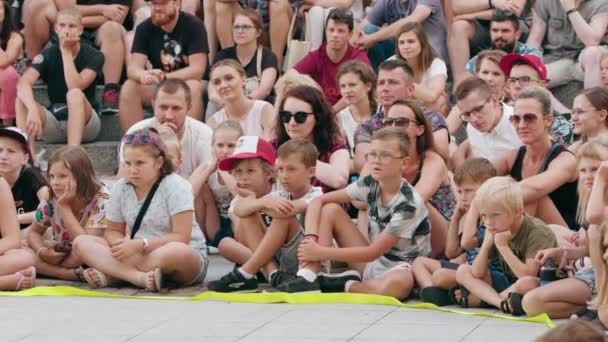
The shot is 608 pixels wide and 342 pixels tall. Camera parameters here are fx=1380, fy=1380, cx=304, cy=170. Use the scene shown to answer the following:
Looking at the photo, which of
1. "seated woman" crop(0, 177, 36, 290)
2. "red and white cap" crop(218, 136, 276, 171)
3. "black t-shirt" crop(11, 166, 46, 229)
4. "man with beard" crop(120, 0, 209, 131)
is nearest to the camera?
"seated woman" crop(0, 177, 36, 290)

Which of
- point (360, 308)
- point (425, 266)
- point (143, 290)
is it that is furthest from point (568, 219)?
point (143, 290)

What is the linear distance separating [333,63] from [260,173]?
2.48 meters

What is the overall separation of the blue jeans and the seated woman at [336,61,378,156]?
1.67m

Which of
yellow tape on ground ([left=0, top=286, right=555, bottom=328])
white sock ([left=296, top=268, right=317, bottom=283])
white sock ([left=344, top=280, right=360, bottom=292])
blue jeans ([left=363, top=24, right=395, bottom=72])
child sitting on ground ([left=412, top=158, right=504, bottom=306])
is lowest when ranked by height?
yellow tape on ground ([left=0, top=286, right=555, bottom=328])

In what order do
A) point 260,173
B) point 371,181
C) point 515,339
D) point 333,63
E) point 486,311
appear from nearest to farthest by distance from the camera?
point 515,339
point 486,311
point 371,181
point 260,173
point 333,63

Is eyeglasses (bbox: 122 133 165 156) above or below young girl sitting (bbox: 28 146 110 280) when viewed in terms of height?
above

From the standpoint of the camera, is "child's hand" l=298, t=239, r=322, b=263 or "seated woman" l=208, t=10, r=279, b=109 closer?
"child's hand" l=298, t=239, r=322, b=263

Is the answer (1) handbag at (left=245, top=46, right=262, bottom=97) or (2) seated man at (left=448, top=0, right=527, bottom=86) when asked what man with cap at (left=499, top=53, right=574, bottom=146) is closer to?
(2) seated man at (left=448, top=0, right=527, bottom=86)

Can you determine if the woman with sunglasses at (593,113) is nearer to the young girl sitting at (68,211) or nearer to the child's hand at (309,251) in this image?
the child's hand at (309,251)

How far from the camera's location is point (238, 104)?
403 inches

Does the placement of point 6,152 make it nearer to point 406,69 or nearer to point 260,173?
point 260,173

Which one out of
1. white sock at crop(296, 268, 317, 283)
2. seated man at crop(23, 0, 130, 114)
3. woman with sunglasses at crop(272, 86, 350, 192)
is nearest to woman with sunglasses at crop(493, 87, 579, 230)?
woman with sunglasses at crop(272, 86, 350, 192)

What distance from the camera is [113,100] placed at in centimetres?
1176

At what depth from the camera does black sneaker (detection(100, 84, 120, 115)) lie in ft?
38.5
